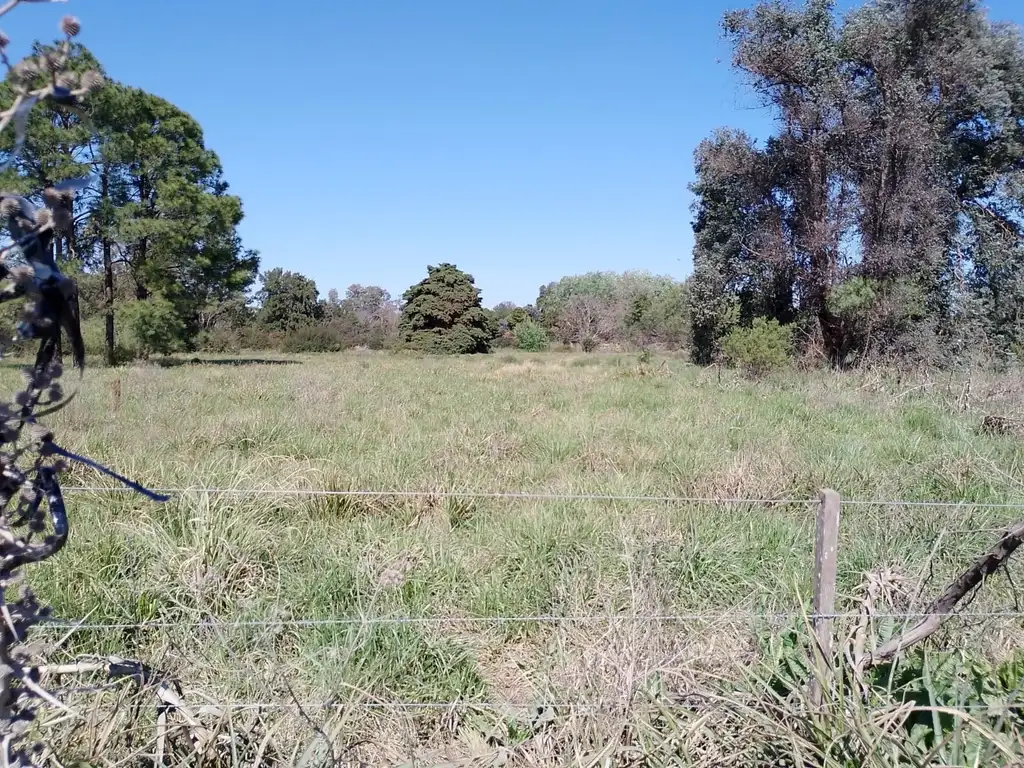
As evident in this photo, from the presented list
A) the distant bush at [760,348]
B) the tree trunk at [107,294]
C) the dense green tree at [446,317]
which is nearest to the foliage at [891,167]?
the distant bush at [760,348]

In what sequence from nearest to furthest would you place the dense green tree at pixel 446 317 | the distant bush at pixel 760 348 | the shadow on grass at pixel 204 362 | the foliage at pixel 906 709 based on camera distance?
1. the foliage at pixel 906 709
2. the distant bush at pixel 760 348
3. the shadow on grass at pixel 204 362
4. the dense green tree at pixel 446 317

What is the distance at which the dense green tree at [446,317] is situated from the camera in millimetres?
34219

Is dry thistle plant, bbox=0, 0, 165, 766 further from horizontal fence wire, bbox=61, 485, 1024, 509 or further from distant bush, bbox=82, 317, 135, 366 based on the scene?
distant bush, bbox=82, 317, 135, 366

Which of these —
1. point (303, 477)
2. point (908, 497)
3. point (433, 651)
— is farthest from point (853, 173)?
point (433, 651)

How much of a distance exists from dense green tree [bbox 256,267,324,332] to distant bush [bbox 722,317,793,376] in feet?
99.0

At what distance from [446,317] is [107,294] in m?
16.6

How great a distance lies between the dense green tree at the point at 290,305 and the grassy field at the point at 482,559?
116 ft

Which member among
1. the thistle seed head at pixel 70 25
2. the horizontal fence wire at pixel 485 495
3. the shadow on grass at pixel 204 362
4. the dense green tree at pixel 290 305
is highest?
the dense green tree at pixel 290 305

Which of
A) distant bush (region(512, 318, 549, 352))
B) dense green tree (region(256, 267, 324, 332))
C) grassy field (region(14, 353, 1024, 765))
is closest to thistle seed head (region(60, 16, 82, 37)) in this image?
grassy field (region(14, 353, 1024, 765))

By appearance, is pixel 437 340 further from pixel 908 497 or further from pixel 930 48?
pixel 908 497

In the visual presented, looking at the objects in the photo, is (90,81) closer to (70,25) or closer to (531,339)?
(70,25)

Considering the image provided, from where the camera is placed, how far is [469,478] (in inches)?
206

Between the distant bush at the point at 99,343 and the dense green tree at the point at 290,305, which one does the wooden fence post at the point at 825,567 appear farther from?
the dense green tree at the point at 290,305

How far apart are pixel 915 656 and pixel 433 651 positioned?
173cm
